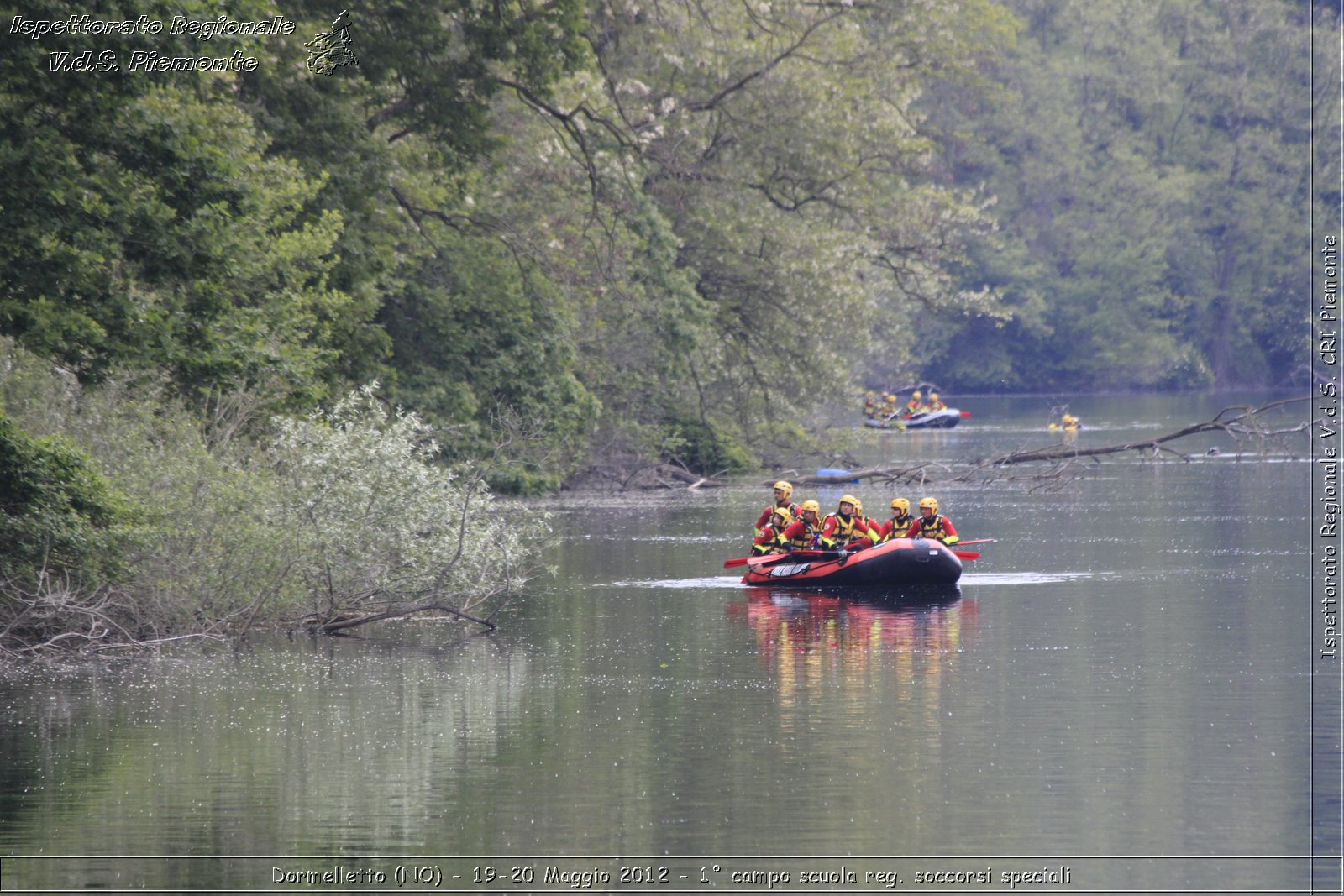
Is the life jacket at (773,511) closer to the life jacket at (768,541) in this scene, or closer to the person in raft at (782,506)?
the person in raft at (782,506)

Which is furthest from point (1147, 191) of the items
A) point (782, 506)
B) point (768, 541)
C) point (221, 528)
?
point (221, 528)

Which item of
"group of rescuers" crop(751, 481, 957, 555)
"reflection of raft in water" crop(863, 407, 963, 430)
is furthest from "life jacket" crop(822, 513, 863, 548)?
"reflection of raft in water" crop(863, 407, 963, 430)

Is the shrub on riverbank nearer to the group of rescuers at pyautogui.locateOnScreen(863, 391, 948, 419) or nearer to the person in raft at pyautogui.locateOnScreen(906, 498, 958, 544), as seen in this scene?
the person in raft at pyautogui.locateOnScreen(906, 498, 958, 544)

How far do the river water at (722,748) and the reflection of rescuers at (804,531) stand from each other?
120 centimetres

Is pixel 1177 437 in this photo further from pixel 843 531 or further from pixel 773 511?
pixel 773 511

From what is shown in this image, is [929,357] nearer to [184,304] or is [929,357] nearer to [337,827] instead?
[184,304]

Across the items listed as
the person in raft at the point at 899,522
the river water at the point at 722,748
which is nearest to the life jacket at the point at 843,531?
the person in raft at the point at 899,522

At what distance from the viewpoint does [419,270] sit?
30703mm

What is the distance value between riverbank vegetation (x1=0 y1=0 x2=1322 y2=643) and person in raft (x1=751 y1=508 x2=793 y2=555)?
3.88 meters

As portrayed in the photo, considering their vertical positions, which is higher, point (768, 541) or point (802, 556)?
point (768, 541)

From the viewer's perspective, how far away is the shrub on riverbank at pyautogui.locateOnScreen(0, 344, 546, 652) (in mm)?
18078

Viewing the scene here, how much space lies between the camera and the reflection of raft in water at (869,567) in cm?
2344

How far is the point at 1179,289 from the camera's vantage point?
84.6 meters

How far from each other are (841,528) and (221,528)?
30.1 ft
